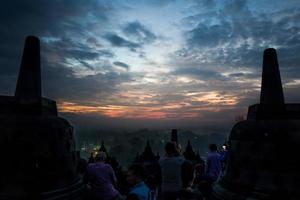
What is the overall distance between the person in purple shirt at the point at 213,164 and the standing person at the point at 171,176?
3167 mm

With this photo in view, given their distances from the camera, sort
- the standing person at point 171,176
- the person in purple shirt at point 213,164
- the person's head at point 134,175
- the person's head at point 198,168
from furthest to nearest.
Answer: the person's head at point 198,168
the person in purple shirt at point 213,164
the standing person at point 171,176
the person's head at point 134,175

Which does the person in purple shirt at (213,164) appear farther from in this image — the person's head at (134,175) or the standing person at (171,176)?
the person's head at (134,175)

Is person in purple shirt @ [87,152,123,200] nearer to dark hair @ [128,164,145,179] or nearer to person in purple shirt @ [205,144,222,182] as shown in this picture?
dark hair @ [128,164,145,179]

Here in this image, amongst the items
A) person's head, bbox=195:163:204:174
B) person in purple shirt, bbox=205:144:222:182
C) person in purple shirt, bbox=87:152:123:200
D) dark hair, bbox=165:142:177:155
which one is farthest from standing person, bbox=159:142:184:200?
person's head, bbox=195:163:204:174

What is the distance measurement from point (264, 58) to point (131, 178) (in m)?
6.20

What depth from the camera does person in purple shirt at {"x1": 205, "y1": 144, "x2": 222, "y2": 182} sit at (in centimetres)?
842

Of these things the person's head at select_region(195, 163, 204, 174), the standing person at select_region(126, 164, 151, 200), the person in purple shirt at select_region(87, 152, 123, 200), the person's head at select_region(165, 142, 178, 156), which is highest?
the person's head at select_region(165, 142, 178, 156)

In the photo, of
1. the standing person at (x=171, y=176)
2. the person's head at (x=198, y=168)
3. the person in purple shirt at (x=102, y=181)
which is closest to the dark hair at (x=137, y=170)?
the standing person at (x=171, y=176)

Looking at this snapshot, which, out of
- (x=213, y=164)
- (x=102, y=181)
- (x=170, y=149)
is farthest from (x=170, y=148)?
(x=213, y=164)

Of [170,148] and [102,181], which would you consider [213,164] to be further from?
[102,181]

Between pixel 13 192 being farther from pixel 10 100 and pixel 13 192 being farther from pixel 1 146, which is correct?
pixel 10 100

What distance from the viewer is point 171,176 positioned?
5.47m

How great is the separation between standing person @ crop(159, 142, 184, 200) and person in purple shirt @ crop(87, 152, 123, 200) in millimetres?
1139

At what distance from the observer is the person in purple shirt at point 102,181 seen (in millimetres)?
5738
